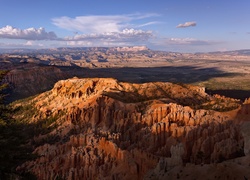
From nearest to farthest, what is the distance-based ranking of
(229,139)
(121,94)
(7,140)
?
(7,140)
(229,139)
(121,94)

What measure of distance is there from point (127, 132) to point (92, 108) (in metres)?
14.7

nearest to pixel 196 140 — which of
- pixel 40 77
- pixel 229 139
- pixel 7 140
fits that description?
pixel 229 139

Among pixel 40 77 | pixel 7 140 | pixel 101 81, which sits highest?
pixel 7 140

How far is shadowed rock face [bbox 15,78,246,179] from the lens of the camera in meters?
50.8

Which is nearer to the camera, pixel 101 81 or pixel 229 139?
pixel 229 139

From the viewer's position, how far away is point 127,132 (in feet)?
226

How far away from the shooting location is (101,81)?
358 feet

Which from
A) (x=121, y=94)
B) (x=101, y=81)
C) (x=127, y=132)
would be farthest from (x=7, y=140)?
(x=101, y=81)

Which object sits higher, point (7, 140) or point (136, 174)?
point (7, 140)

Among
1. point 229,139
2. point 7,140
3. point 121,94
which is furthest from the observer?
point 121,94

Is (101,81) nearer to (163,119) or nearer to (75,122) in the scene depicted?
(75,122)

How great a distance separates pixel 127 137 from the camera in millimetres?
66938

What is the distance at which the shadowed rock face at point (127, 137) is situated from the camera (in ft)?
167

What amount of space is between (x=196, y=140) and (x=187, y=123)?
8588 mm
